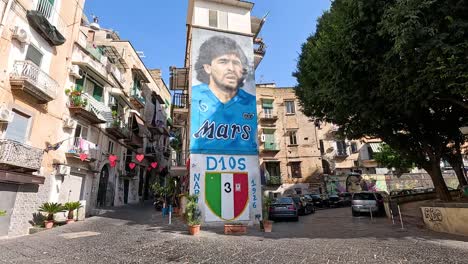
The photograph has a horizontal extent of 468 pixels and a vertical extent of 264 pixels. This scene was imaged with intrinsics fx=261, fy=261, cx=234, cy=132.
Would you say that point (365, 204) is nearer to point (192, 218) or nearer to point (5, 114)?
point (192, 218)

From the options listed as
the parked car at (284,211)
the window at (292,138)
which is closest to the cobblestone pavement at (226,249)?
the parked car at (284,211)

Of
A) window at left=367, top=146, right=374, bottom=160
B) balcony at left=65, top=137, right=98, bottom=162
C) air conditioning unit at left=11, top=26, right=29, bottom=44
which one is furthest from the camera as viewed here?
window at left=367, top=146, right=374, bottom=160

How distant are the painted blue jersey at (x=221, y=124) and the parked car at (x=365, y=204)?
8828mm

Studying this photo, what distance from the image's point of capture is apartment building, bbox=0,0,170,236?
1191 cm

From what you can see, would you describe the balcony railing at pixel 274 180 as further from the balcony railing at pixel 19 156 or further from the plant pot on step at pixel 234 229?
the balcony railing at pixel 19 156

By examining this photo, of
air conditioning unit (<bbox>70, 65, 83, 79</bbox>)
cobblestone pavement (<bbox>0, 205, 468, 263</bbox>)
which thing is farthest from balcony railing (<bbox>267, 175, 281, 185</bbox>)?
air conditioning unit (<bbox>70, 65, 83, 79</bbox>)

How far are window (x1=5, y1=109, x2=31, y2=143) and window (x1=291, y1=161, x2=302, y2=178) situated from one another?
84.7 feet

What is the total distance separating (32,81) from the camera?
12.4 metres

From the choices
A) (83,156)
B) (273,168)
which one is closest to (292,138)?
(273,168)

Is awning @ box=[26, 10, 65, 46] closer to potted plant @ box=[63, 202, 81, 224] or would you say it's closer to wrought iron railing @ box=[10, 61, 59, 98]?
wrought iron railing @ box=[10, 61, 59, 98]

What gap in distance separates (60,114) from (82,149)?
2.64m

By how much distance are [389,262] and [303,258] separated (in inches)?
83.1

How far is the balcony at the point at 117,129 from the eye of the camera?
816 inches

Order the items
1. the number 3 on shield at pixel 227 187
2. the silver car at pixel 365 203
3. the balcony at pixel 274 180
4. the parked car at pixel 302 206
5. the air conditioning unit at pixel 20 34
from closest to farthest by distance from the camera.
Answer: the air conditioning unit at pixel 20 34 → the number 3 on shield at pixel 227 187 → the silver car at pixel 365 203 → the parked car at pixel 302 206 → the balcony at pixel 274 180
